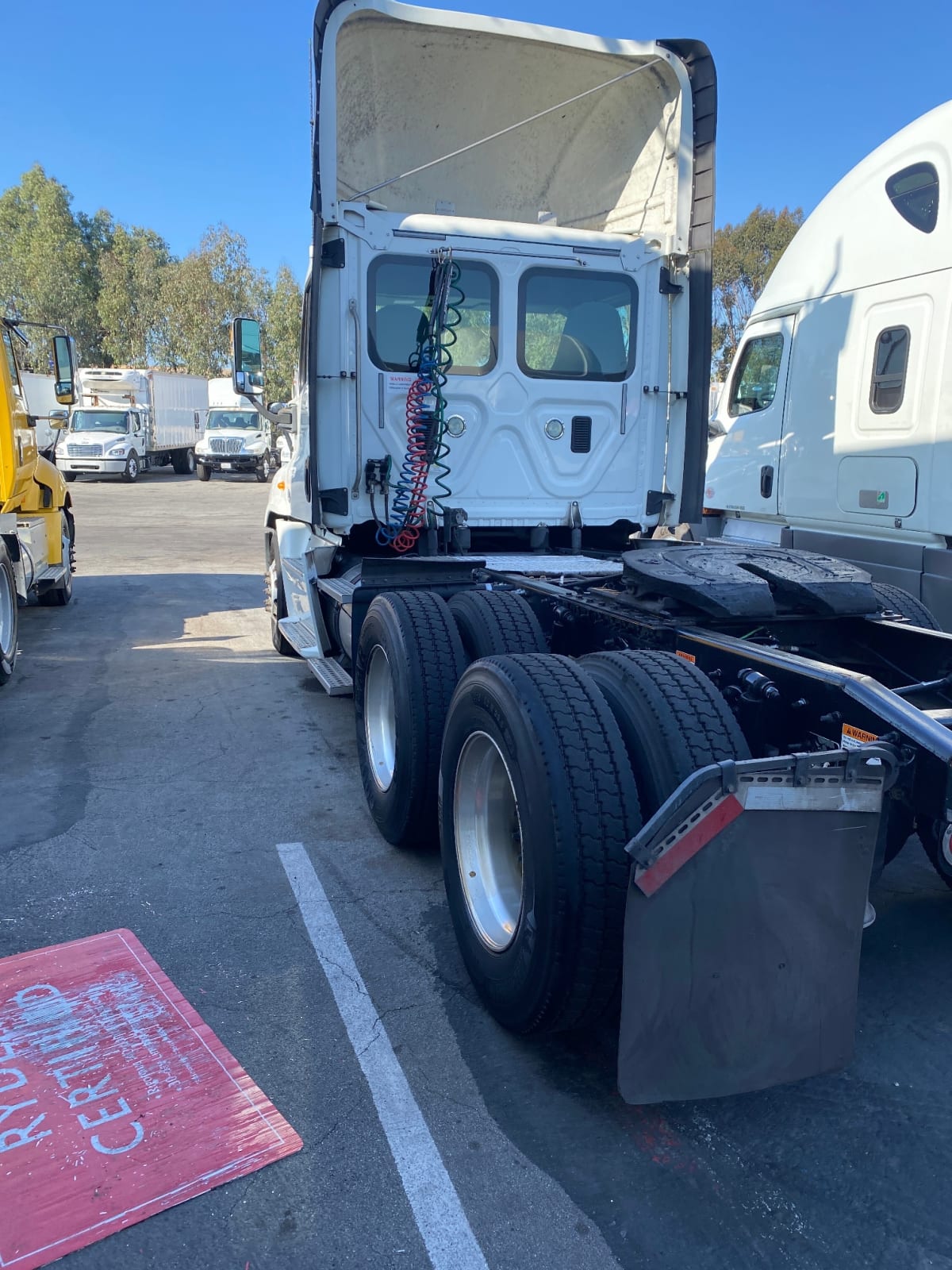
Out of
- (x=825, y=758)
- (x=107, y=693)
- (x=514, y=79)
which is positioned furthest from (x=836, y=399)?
(x=107, y=693)

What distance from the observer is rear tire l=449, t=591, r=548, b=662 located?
4160 mm

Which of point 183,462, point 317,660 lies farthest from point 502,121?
point 183,462

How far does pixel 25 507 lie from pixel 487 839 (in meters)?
7.04

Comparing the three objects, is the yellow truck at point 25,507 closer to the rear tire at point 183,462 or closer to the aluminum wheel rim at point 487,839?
the aluminum wheel rim at point 487,839

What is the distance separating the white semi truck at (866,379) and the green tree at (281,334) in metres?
36.3

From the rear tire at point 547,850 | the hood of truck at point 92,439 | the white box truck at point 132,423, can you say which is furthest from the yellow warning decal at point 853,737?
the hood of truck at point 92,439

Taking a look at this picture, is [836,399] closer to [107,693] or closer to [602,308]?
[602,308]

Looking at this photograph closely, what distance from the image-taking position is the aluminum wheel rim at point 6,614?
7230 mm

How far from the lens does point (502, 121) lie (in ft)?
20.2

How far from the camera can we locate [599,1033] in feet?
9.77

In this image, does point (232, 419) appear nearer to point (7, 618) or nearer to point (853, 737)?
point (7, 618)

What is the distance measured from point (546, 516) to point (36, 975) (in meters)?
4.10

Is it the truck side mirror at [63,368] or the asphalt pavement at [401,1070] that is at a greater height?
the truck side mirror at [63,368]

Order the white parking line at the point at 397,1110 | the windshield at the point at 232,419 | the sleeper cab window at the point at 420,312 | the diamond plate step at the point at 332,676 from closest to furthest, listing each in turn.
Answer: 1. the white parking line at the point at 397,1110
2. the diamond plate step at the point at 332,676
3. the sleeper cab window at the point at 420,312
4. the windshield at the point at 232,419
